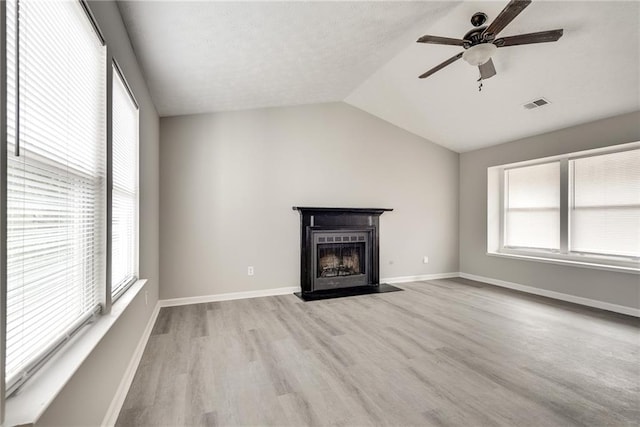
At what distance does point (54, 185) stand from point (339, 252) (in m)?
3.88

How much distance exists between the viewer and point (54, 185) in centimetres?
120

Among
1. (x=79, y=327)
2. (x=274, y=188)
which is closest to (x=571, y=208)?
(x=274, y=188)

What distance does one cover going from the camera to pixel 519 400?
74.0 inches

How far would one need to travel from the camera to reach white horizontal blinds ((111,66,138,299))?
6.72ft

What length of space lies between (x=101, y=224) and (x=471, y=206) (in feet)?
18.2

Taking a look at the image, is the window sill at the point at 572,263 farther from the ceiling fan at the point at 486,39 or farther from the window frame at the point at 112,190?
the window frame at the point at 112,190

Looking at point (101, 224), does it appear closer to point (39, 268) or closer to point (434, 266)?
point (39, 268)

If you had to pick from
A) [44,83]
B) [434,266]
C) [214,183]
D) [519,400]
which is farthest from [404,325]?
[44,83]

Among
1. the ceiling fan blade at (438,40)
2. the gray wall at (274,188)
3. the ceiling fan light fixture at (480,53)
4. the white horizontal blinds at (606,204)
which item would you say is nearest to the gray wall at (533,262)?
the white horizontal blinds at (606,204)

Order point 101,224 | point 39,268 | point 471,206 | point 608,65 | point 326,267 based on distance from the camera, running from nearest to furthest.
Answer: point 39,268 → point 101,224 → point 608,65 → point 326,267 → point 471,206

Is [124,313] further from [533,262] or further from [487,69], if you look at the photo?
[533,262]

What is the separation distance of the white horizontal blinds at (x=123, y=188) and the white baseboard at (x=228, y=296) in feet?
4.64

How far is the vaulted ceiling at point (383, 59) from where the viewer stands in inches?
91.0

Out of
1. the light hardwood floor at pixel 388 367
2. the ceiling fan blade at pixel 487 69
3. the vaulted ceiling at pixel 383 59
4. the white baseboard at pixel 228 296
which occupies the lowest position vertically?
the light hardwood floor at pixel 388 367
